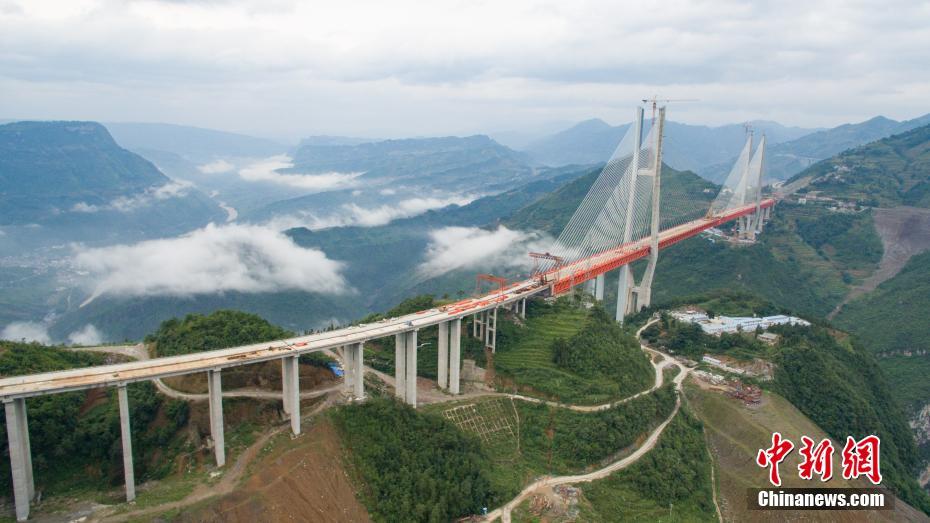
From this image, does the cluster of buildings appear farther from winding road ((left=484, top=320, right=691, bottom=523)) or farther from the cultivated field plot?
the cultivated field plot

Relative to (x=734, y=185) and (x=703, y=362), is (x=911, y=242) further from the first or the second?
(x=703, y=362)

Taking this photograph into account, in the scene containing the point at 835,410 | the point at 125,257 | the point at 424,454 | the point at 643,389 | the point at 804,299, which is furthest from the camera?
the point at 125,257

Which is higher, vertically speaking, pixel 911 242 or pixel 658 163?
pixel 658 163

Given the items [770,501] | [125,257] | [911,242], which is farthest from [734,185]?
[125,257]

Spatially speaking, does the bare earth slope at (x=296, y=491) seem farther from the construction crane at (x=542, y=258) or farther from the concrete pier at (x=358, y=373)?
the construction crane at (x=542, y=258)

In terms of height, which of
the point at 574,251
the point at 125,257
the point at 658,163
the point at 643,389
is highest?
the point at 658,163

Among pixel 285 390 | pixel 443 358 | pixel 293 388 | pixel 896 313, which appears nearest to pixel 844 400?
pixel 443 358

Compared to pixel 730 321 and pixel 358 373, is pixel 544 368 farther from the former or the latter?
pixel 730 321

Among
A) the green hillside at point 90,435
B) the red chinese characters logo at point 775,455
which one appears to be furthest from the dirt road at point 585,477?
the green hillside at point 90,435
